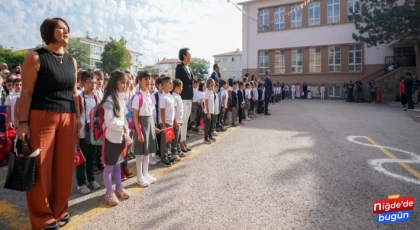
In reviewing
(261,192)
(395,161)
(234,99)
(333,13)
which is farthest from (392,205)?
(333,13)

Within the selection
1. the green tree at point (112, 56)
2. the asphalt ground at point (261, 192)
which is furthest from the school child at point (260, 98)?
the green tree at point (112, 56)

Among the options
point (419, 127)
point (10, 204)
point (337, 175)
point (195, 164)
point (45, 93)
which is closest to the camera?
point (45, 93)

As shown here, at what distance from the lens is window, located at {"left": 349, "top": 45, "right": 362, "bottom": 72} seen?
2802cm

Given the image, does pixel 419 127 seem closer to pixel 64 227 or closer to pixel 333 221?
pixel 333 221

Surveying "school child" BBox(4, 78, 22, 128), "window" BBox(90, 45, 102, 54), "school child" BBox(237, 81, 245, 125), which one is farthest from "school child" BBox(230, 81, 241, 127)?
"window" BBox(90, 45, 102, 54)

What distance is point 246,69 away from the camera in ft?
113

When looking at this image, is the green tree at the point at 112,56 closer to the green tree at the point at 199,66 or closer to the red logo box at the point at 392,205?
the green tree at the point at 199,66

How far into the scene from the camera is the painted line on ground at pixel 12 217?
9.12 ft

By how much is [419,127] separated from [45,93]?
10274mm

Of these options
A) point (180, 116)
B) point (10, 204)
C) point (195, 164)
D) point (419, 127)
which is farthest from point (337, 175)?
point (419, 127)

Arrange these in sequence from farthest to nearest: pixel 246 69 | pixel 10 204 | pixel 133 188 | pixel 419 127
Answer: pixel 246 69, pixel 419 127, pixel 133 188, pixel 10 204

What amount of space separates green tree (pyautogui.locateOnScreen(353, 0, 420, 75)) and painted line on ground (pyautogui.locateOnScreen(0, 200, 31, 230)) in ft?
84.3

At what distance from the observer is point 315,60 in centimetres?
3014

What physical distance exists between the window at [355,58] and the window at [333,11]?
3.34 metres
